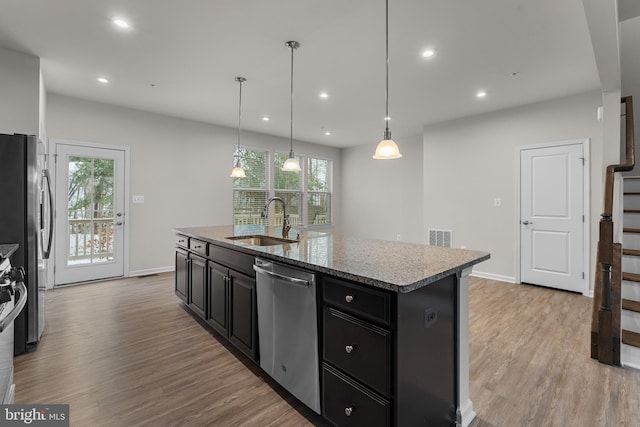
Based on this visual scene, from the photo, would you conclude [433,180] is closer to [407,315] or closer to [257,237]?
[257,237]

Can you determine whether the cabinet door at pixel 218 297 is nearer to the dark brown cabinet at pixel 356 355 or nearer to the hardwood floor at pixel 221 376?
the hardwood floor at pixel 221 376

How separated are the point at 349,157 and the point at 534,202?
4.43m

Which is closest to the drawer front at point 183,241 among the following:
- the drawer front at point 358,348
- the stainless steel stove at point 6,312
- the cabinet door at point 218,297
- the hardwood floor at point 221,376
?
the cabinet door at point 218,297

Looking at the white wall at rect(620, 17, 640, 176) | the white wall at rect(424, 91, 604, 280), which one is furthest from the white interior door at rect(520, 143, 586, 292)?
the white wall at rect(620, 17, 640, 176)

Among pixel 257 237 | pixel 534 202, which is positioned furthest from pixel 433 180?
pixel 257 237

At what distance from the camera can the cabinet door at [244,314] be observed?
7.09 ft

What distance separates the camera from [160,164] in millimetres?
5129

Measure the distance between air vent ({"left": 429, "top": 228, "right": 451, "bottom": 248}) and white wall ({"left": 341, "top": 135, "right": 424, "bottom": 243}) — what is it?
0.73 m

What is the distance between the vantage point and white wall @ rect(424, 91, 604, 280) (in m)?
4.05

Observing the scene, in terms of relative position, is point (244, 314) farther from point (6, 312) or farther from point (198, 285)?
point (6, 312)

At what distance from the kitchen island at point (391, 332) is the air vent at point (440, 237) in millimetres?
3649

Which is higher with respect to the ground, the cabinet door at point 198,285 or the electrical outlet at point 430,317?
the electrical outlet at point 430,317

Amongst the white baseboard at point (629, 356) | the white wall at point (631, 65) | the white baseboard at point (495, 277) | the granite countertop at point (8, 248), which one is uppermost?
the white wall at point (631, 65)

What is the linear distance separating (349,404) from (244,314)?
1051mm
